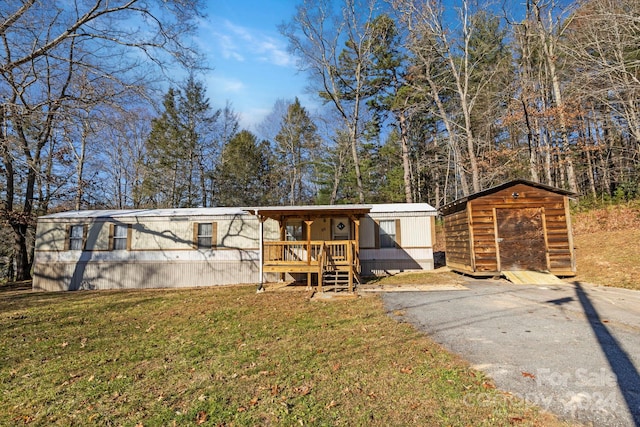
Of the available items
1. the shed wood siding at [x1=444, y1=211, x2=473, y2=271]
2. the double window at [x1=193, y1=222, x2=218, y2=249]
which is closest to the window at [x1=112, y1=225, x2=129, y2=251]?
the double window at [x1=193, y1=222, x2=218, y2=249]

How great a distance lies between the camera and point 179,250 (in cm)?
1257

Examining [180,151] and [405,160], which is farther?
[180,151]

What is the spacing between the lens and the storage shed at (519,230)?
10391 mm

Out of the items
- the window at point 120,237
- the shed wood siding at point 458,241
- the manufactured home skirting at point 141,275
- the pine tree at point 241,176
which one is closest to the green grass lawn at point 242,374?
the manufactured home skirting at point 141,275

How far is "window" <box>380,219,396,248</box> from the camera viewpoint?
1302cm

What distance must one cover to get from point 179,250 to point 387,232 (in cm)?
854

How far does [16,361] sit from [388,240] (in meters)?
11.2

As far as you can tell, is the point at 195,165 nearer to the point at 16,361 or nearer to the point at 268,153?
the point at 268,153

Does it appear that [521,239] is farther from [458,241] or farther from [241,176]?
[241,176]

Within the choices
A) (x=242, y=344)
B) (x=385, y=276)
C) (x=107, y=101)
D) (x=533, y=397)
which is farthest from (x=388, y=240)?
(x=107, y=101)

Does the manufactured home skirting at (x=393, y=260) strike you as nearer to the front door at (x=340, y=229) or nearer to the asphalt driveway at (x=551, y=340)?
the front door at (x=340, y=229)

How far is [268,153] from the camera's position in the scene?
1040 inches

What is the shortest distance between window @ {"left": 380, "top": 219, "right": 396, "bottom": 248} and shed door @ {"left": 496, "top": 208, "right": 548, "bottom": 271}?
3847 millimetres

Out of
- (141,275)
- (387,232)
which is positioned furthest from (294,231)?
(141,275)
